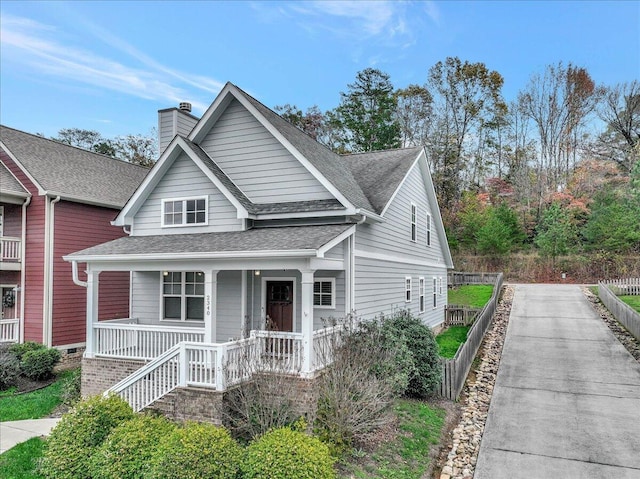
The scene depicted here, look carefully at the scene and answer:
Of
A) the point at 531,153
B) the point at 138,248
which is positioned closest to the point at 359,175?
the point at 138,248

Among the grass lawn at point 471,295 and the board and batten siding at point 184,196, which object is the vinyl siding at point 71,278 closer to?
the board and batten siding at point 184,196

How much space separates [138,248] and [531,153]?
144 ft

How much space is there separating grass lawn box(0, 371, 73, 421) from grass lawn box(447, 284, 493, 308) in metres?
20.1

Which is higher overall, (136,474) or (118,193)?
(118,193)

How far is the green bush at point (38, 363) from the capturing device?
12672 millimetres

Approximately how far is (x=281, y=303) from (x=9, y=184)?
10.5 metres

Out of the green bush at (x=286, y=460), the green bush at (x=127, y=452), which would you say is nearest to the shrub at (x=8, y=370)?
the green bush at (x=127, y=452)

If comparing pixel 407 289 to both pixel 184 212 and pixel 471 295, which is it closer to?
pixel 184 212

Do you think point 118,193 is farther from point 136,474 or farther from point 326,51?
point 326,51

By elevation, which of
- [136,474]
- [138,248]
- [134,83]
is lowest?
[136,474]

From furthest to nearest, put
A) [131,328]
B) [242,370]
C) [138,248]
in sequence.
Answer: [138,248], [131,328], [242,370]

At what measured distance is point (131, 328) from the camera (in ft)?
34.6

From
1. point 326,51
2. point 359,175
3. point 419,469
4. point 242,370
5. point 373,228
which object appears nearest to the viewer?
point 419,469

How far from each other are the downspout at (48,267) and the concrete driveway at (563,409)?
13730 millimetres
